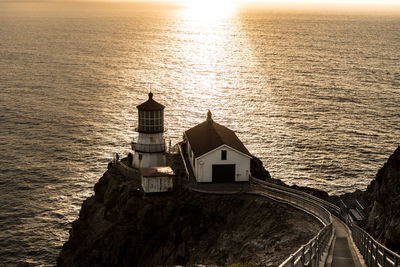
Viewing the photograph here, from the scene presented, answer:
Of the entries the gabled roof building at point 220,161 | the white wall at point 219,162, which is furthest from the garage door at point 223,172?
the white wall at point 219,162

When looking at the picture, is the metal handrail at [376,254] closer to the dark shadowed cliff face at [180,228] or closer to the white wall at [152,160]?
the dark shadowed cliff face at [180,228]

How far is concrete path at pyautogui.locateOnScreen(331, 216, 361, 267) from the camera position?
20.4 meters

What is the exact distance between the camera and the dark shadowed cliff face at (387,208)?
1038 inches

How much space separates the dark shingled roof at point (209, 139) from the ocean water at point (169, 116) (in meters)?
17.2

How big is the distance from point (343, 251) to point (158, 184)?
1912cm

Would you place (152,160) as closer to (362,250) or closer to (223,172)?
(223,172)

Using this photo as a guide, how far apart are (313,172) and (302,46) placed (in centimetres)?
13189

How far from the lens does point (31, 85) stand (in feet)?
346

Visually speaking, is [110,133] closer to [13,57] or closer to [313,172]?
[313,172]

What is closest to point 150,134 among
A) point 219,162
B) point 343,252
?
point 219,162

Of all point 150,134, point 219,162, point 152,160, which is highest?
point 150,134

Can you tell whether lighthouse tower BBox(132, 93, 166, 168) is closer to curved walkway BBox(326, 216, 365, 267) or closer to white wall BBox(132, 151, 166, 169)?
white wall BBox(132, 151, 166, 169)

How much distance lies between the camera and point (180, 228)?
3712 centimetres

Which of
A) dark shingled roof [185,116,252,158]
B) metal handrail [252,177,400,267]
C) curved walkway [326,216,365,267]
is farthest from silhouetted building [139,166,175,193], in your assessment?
curved walkway [326,216,365,267]
